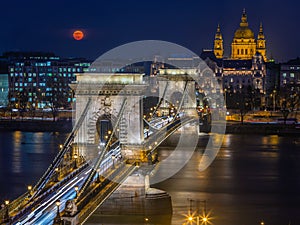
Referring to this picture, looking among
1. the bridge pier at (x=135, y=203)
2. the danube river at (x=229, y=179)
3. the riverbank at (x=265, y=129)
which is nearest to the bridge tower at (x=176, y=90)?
the riverbank at (x=265, y=129)

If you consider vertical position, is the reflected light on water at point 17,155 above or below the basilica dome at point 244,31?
below

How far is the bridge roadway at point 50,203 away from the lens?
34.0 feet

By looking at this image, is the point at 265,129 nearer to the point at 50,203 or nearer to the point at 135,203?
the point at 135,203

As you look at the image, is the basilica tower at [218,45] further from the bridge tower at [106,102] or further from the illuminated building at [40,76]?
the bridge tower at [106,102]

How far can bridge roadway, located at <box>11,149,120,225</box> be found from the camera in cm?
1035

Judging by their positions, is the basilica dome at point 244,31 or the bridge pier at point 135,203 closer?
the bridge pier at point 135,203

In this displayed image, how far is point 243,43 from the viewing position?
71.9 meters

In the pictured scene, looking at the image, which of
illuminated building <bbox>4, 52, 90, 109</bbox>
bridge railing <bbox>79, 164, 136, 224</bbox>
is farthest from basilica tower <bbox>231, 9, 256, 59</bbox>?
bridge railing <bbox>79, 164, 136, 224</bbox>

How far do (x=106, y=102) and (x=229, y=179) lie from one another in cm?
652

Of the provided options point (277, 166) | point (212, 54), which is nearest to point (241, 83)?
point (212, 54)

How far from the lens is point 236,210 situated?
1611 centimetres

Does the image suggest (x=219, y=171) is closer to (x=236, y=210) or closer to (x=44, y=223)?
(x=236, y=210)

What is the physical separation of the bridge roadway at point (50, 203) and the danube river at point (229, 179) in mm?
1291

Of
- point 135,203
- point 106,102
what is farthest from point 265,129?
point 135,203
